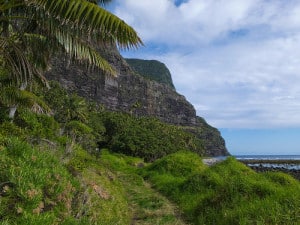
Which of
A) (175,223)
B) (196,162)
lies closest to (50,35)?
(175,223)

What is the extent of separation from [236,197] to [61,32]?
7712 mm

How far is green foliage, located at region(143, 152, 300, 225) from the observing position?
8008 millimetres

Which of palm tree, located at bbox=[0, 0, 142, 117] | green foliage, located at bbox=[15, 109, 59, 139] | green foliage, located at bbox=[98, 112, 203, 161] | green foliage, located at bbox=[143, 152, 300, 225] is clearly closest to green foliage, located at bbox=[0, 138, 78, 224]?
palm tree, located at bbox=[0, 0, 142, 117]

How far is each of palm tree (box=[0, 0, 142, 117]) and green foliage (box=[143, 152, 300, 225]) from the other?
227 inches

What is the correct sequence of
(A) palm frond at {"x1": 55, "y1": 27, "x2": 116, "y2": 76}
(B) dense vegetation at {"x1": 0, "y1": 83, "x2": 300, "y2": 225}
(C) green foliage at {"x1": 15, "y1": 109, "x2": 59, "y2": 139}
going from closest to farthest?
(B) dense vegetation at {"x1": 0, "y1": 83, "x2": 300, "y2": 225} → (A) palm frond at {"x1": 55, "y1": 27, "x2": 116, "y2": 76} → (C) green foliage at {"x1": 15, "y1": 109, "x2": 59, "y2": 139}

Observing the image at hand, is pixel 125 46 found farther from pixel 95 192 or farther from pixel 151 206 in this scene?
pixel 151 206

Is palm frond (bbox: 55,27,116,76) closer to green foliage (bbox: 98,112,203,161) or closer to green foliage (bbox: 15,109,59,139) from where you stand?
green foliage (bbox: 15,109,59,139)

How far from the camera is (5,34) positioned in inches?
454

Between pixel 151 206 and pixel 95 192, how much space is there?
4135 millimetres

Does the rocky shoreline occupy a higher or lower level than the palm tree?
lower

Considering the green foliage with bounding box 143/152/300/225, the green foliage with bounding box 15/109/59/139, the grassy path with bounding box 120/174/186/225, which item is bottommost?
the grassy path with bounding box 120/174/186/225

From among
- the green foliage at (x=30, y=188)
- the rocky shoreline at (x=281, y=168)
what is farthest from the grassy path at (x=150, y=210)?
the rocky shoreline at (x=281, y=168)

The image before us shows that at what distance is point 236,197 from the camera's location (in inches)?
398

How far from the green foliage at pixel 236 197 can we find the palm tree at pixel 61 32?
18.9 feet
